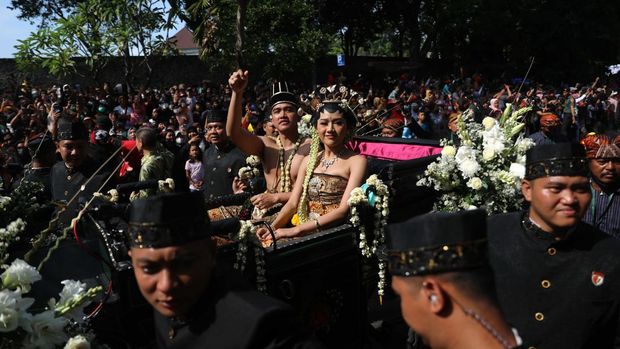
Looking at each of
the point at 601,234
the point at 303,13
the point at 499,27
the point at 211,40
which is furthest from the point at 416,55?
the point at 601,234

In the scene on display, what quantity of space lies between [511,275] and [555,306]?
247 millimetres

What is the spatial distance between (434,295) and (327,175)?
3048mm

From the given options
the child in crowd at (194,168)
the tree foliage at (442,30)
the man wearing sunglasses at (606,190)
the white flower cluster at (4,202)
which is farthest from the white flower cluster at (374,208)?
the tree foliage at (442,30)

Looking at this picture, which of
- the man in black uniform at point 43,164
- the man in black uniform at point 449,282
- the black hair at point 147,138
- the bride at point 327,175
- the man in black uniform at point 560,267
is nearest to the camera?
the man in black uniform at point 449,282

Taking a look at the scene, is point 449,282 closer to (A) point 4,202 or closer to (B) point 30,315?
(B) point 30,315

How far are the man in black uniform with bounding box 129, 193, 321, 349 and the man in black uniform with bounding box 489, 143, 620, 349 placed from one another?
1423 millimetres

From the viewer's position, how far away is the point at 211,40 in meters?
16.1

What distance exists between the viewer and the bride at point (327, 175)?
4.73 m

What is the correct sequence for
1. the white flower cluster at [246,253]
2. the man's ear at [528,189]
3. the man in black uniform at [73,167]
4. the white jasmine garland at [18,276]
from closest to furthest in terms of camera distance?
1. the white jasmine garland at [18,276]
2. the man's ear at [528,189]
3. the white flower cluster at [246,253]
4. the man in black uniform at [73,167]

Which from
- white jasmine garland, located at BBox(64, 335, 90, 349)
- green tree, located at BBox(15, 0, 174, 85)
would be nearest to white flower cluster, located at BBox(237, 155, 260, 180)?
white jasmine garland, located at BBox(64, 335, 90, 349)

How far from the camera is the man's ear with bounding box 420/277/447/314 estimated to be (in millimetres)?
1747

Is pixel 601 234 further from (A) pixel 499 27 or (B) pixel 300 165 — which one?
(A) pixel 499 27

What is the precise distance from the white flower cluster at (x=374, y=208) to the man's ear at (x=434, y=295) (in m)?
2.54

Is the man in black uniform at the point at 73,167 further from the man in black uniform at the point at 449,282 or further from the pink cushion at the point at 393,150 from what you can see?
the man in black uniform at the point at 449,282
